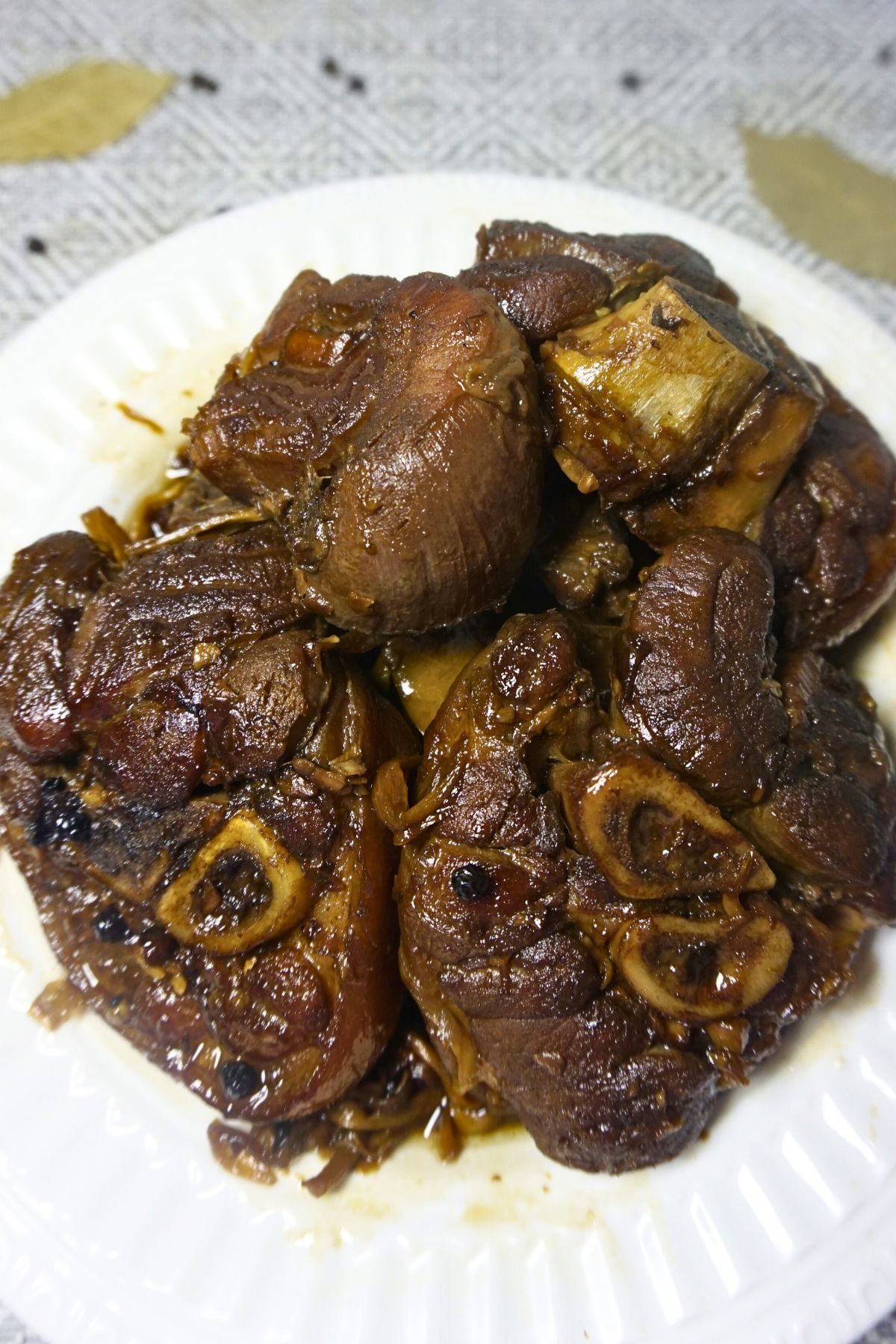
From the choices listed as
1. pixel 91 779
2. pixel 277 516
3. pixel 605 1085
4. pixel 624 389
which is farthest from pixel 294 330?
pixel 605 1085

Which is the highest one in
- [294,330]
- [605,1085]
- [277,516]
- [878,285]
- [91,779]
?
[878,285]

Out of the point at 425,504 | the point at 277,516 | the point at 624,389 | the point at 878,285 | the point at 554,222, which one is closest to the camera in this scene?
the point at 425,504

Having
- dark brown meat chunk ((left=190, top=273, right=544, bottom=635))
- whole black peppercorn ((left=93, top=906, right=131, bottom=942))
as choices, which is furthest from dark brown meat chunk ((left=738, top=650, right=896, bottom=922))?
whole black peppercorn ((left=93, top=906, right=131, bottom=942))

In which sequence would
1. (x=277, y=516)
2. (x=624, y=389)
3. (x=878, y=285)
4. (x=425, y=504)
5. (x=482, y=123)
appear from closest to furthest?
(x=425, y=504)
(x=624, y=389)
(x=277, y=516)
(x=878, y=285)
(x=482, y=123)

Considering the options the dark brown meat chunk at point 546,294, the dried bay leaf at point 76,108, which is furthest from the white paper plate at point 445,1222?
the dried bay leaf at point 76,108

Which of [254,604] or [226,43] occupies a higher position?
[226,43]

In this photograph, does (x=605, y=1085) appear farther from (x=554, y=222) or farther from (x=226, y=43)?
(x=226, y=43)

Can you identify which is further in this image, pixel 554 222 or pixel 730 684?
pixel 554 222
